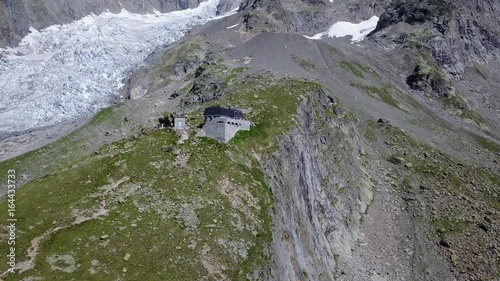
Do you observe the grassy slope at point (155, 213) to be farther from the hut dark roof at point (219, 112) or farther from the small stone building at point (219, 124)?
the hut dark roof at point (219, 112)

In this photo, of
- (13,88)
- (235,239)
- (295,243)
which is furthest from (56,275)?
(13,88)

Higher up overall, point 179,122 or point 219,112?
point 219,112

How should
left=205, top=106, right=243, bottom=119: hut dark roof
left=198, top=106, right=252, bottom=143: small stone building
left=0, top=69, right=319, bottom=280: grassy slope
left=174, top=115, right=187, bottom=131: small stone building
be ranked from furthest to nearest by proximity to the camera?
left=174, top=115, right=187, bottom=131: small stone building, left=205, top=106, right=243, bottom=119: hut dark roof, left=198, top=106, right=252, bottom=143: small stone building, left=0, top=69, right=319, bottom=280: grassy slope

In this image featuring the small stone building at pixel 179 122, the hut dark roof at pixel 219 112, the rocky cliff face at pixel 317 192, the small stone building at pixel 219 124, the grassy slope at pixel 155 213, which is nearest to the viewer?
the grassy slope at pixel 155 213

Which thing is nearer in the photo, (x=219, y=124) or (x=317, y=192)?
(x=219, y=124)

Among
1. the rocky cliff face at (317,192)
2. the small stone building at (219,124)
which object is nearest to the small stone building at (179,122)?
the small stone building at (219,124)

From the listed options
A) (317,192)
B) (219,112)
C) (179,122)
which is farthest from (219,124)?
(317,192)

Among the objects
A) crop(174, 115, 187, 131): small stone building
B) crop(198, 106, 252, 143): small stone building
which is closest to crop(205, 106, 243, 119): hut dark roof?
crop(198, 106, 252, 143): small stone building

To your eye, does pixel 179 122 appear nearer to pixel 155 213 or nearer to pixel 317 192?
pixel 155 213

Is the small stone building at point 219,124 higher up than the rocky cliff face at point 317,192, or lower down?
higher up

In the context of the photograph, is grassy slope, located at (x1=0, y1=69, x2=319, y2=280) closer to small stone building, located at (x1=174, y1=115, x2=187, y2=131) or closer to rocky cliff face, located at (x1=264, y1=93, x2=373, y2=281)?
small stone building, located at (x1=174, y1=115, x2=187, y2=131)

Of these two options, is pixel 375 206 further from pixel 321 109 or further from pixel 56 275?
pixel 56 275
